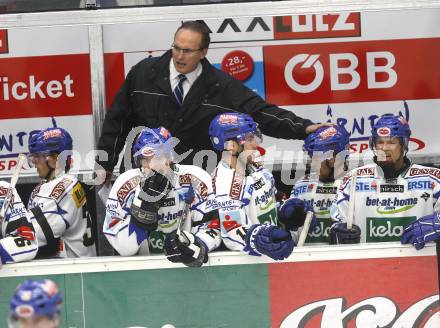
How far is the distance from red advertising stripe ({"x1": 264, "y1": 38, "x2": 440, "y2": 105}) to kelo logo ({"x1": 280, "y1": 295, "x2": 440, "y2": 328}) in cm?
215

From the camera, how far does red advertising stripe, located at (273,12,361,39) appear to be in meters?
7.50

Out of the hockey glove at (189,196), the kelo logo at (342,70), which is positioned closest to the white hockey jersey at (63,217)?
the hockey glove at (189,196)

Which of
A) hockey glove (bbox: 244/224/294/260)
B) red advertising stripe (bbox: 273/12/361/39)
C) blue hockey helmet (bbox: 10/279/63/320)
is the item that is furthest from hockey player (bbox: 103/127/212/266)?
red advertising stripe (bbox: 273/12/361/39)

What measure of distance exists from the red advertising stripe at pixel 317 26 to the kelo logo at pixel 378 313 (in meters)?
2.34

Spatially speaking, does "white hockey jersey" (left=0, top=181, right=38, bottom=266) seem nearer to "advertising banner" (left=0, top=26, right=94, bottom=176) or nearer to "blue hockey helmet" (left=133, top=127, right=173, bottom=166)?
"blue hockey helmet" (left=133, top=127, right=173, bottom=166)

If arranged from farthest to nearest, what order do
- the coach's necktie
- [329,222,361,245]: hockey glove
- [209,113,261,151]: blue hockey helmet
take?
the coach's necktie < [209,113,261,151]: blue hockey helmet < [329,222,361,245]: hockey glove

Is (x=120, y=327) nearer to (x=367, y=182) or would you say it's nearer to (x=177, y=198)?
(x=177, y=198)

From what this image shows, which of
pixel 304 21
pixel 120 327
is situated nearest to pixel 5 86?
pixel 304 21

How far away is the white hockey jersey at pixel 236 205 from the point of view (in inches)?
228

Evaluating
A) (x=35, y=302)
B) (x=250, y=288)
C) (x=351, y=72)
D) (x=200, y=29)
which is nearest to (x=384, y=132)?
(x=250, y=288)

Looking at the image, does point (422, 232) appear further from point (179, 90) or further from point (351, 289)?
point (179, 90)

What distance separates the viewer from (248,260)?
225 inches

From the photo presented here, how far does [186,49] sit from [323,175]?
106cm

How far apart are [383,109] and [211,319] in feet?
7.99
